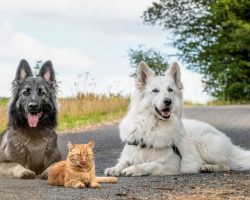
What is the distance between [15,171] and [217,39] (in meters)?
33.4

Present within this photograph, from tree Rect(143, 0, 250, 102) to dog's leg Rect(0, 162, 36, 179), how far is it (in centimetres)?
3018

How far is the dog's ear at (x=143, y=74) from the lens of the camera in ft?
33.4

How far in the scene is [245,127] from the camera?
1981 centimetres

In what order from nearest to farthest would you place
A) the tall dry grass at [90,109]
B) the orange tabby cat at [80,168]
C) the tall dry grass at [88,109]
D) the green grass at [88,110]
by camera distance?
1. the orange tabby cat at [80,168]
2. the green grass at [88,110]
3. the tall dry grass at [88,109]
4. the tall dry grass at [90,109]

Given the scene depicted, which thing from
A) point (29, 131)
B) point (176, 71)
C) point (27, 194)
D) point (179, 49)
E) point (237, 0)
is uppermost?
point (237, 0)

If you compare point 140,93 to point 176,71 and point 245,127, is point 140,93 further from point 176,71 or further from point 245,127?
point 245,127

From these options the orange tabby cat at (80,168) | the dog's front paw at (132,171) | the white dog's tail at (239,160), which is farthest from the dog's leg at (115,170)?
the white dog's tail at (239,160)

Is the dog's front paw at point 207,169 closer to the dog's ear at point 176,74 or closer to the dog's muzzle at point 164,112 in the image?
the dog's muzzle at point 164,112

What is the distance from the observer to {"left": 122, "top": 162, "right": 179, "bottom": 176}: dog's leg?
9.84 meters

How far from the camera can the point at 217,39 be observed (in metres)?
41.8

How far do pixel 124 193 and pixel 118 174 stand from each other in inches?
80.5

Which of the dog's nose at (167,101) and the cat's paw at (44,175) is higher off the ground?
the dog's nose at (167,101)

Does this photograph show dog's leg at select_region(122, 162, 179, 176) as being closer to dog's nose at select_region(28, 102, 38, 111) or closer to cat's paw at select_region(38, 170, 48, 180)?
cat's paw at select_region(38, 170, 48, 180)

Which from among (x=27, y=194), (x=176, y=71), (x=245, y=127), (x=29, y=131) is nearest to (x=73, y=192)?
(x=27, y=194)
